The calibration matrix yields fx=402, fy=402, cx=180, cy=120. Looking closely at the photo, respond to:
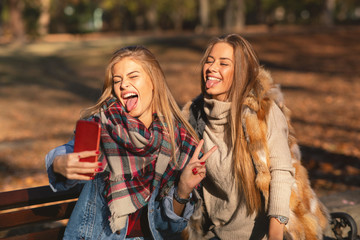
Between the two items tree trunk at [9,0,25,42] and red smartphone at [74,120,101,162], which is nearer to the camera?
red smartphone at [74,120,101,162]

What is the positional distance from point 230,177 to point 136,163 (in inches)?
26.5

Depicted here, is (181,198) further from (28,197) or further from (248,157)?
(28,197)

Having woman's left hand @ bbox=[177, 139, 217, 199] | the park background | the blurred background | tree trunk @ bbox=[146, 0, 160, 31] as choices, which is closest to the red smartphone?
woman's left hand @ bbox=[177, 139, 217, 199]

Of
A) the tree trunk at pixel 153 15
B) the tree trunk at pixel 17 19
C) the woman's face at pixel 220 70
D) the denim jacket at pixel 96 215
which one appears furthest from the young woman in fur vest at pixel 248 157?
the tree trunk at pixel 153 15

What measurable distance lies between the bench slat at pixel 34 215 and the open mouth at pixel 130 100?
1016 millimetres

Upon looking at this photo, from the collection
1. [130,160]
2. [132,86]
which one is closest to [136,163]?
[130,160]

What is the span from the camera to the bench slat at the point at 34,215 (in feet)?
8.87

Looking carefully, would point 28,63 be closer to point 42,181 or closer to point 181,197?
point 42,181

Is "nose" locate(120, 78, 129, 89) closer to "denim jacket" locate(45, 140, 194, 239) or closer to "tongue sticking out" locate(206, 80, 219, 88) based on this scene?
"denim jacket" locate(45, 140, 194, 239)

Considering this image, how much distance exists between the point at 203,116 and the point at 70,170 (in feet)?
3.69

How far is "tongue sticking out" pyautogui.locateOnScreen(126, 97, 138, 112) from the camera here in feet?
7.77

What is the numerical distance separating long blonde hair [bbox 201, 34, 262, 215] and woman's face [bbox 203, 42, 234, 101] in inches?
1.1

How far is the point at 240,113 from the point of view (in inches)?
98.8

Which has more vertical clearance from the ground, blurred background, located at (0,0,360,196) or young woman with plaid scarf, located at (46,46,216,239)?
young woman with plaid scarf, located at (46,46,216,239)
